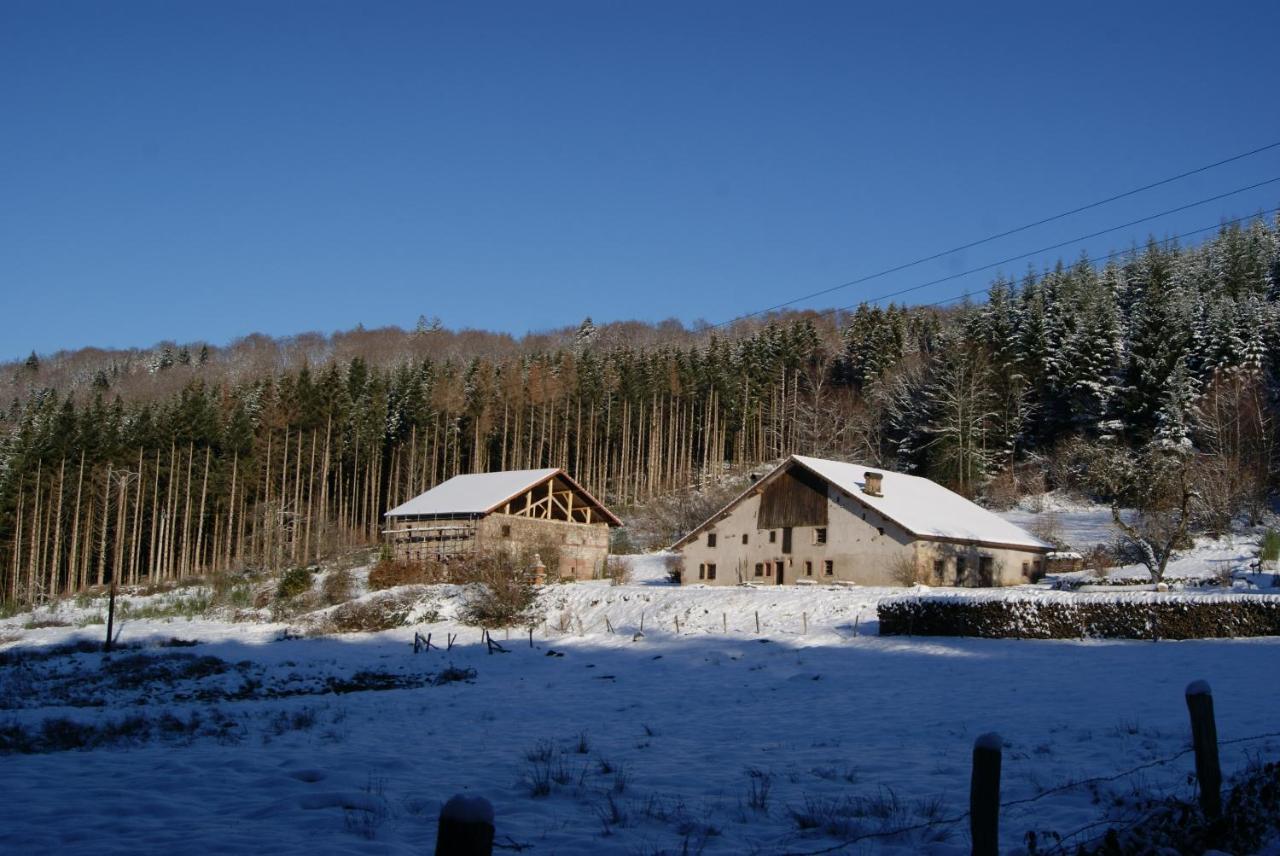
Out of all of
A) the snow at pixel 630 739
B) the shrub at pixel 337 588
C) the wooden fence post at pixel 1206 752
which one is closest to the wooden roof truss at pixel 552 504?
the shrub at pixel 337 588

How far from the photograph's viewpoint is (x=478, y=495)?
62.5 m

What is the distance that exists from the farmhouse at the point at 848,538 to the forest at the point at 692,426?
1054cm

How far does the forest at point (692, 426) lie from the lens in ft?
247

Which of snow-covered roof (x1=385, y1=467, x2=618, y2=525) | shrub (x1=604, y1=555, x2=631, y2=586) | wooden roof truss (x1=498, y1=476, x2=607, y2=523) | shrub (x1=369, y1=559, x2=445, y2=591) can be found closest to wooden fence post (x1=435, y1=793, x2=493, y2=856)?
shrub (x1=604, y1=555, x2=631, y2=586)

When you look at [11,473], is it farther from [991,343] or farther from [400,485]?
[991,343]

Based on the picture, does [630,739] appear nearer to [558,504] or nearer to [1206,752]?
[1206,752]

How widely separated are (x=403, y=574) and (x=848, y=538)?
24774 mm

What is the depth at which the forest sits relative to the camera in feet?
247

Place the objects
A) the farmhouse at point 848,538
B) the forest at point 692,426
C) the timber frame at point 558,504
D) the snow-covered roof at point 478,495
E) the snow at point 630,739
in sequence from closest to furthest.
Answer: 1. the snow at point 630,739
2. the farmhouse at point 848,538
3. the snow-covered roof at point 478,495
4. the timber frame at point 558,504
5. the forest at point 692,426

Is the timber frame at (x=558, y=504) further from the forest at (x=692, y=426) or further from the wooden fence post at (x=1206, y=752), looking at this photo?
the wooden fence post at (x=1206, y=752)

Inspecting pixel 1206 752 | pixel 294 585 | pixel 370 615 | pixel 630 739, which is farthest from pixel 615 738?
pixel 294 585

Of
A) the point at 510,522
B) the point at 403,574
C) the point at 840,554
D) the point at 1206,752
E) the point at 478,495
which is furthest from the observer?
the point at 478,495

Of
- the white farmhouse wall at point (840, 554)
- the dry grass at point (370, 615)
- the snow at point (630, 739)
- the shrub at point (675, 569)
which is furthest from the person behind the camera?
the shrub at point (675, 569)

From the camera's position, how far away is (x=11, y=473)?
3110 inches
